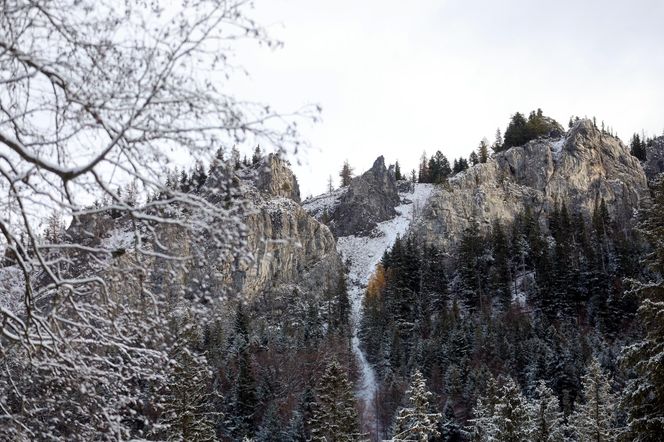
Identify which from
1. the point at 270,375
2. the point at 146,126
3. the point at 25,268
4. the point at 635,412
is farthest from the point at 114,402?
the point at 270,375

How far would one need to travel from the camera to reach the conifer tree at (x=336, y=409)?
23672mm

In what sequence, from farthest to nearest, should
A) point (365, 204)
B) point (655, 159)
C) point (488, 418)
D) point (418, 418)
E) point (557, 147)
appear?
point (655, 159), point (365, 204), point (557, 147), point (488, 418), point (418, 418)

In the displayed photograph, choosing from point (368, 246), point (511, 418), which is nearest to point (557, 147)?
point (368, 246)

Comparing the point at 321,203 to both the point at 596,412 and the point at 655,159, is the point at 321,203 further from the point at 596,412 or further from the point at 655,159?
the point at 596,412

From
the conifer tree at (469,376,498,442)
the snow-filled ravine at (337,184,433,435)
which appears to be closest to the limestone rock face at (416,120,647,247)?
the snow-filled ravine at (337,184,433,435)

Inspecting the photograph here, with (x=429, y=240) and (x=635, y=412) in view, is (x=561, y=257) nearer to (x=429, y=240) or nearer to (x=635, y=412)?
(x=429, y=240)

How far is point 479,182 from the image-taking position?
90.9 m

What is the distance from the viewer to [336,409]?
78.6 ft

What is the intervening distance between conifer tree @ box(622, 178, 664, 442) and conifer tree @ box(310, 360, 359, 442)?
45.9ft

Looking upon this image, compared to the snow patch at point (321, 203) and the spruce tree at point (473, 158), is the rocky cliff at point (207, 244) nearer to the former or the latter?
the snow patch at point (321, 203)

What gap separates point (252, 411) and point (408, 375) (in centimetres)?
1337

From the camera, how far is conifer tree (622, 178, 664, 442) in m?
11.3

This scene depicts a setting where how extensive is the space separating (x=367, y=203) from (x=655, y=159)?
53832 mm

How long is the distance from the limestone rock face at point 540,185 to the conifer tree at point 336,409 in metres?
60.8
